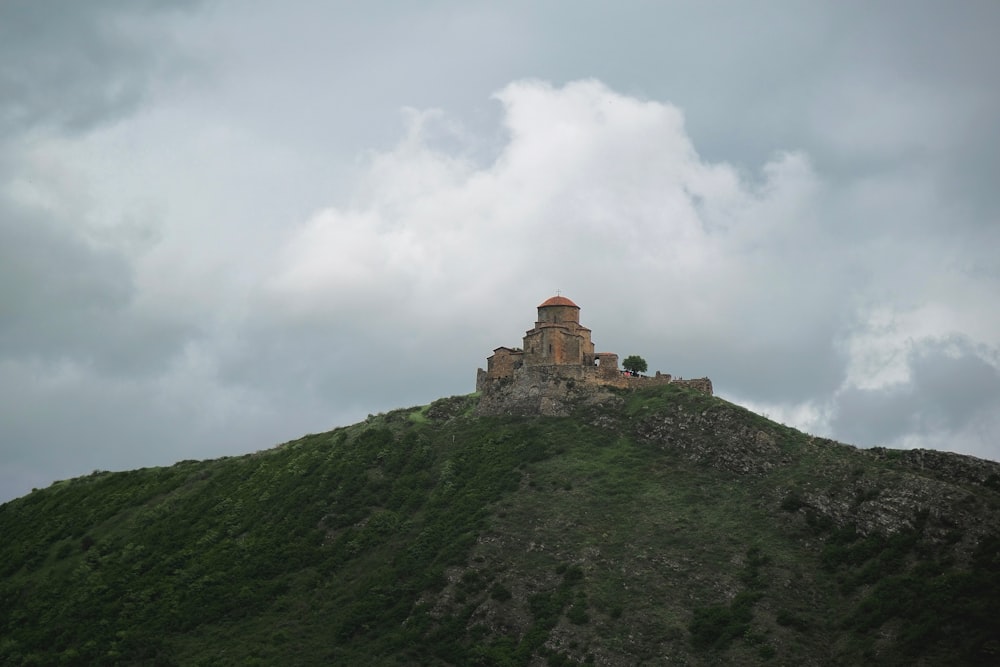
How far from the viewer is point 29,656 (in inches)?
2702

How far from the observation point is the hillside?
187 ft

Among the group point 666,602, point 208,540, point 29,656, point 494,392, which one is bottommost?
point 29,656

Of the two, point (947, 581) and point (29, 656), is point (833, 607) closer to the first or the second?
point (947, 581)

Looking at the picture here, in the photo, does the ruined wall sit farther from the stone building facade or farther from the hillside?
the hillside

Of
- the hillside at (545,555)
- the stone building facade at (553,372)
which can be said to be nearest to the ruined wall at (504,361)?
the stone building facade at (553,372)

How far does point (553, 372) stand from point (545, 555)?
1103 inches

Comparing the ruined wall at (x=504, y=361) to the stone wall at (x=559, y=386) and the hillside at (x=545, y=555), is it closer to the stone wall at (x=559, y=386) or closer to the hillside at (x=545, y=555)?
the stone wall at (x=559, y=386)

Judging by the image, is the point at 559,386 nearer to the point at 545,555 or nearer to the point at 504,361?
the point at 504,361

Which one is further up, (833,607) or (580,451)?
(580,451)

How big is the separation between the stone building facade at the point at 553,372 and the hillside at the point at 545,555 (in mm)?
2232

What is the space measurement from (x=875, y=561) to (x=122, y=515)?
72.4 meters

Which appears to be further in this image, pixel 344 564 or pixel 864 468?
pixel 344 564

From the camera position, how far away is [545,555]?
67.4 meters

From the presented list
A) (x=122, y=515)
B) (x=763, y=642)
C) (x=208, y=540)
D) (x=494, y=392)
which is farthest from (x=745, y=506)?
(x=122, y=515)
